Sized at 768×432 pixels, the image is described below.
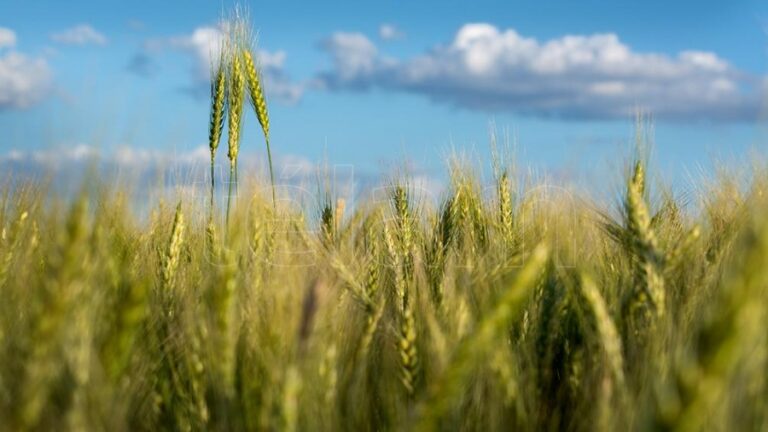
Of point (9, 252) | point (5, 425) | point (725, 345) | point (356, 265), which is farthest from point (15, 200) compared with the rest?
point (725, 345)

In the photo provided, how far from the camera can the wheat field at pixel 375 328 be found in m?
1.25

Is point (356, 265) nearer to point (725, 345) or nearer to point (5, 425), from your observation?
point (5, 425)

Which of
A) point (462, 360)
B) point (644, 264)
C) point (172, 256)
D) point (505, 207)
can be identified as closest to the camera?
point (462, 360)

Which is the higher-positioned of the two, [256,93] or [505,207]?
[256,93]

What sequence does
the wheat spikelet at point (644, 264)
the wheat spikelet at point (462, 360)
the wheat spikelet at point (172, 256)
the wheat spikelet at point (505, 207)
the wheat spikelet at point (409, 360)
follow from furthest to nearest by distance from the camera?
the wheat spikelet at point (505, 207) < the wheat spikelet at point (172, 256) < the wheat spikelet at point (644, 264) < the wheat spikelet at point (409, 360) < the wheat spikelet at point (462, 360)

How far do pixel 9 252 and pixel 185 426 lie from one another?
38.5 inches

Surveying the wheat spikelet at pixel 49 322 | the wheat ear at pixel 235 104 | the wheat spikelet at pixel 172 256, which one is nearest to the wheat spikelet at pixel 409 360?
the wheat spikelet at pixel 49 322

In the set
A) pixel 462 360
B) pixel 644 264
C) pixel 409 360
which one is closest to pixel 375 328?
pixel 409 360

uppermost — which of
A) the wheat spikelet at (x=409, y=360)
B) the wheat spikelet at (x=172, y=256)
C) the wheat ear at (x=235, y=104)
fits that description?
the wheat ear at (x=235, y=104)

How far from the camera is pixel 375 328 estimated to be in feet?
6.64

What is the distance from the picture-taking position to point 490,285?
2.18 m

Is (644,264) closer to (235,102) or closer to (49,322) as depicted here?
(49,322)

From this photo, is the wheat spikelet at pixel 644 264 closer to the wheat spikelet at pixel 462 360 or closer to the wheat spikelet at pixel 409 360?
the wheat spikelet at pixel 409 360

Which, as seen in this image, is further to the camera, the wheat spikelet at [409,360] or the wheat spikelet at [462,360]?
the wheat spikelet at [409,360]
